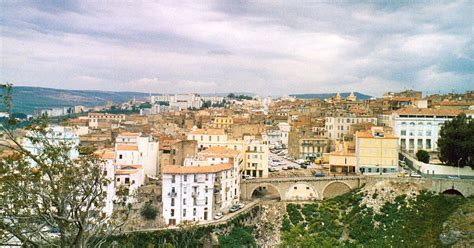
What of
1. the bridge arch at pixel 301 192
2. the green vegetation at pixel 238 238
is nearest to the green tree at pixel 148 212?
the green vegetation at pixel 238 238

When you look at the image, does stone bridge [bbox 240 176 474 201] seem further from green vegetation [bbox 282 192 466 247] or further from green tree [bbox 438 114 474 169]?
green tree [bbox 438 114 474 169]

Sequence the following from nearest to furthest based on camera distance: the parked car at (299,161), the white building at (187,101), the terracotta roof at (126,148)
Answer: the terracotta roof at (126,148), the parked car at (299,161), the white building at (187,101)

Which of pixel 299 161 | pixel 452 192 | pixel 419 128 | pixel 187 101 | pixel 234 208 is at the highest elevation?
pixel 187 101

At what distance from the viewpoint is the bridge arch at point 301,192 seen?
43.8 metres

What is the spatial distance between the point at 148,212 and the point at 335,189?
17176 millimetres

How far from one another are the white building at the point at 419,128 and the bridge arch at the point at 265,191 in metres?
14.2

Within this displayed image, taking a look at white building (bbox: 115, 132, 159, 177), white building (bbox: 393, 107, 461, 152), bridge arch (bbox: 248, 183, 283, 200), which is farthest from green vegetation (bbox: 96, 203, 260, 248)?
white building (bbox: 393, 107, 461, 152)

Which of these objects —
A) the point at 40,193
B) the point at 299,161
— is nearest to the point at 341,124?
the point at 299,161

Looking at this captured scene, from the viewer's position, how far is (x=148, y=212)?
37.3 m

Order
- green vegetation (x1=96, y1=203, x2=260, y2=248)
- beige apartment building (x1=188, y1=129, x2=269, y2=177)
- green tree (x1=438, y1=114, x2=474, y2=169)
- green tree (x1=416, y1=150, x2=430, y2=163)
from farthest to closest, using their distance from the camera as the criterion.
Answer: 1. beige apartment building (x1=188, y1=129, x2=269, y2=177)
2. green tree (x1=416, y1=150, x2=430, y2=163)
3. green tree (x1=438, y1=114, x2=474, y2=169)
4. green vegetation (x1=96, y1=203, x2=260, y2=248)

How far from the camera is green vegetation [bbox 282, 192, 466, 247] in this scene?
117 ft

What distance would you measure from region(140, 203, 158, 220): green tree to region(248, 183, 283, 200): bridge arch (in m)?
10.0

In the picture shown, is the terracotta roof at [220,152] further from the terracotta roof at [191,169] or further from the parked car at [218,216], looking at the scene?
the parked car at [218,216]

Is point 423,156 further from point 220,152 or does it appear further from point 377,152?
point 220,152
